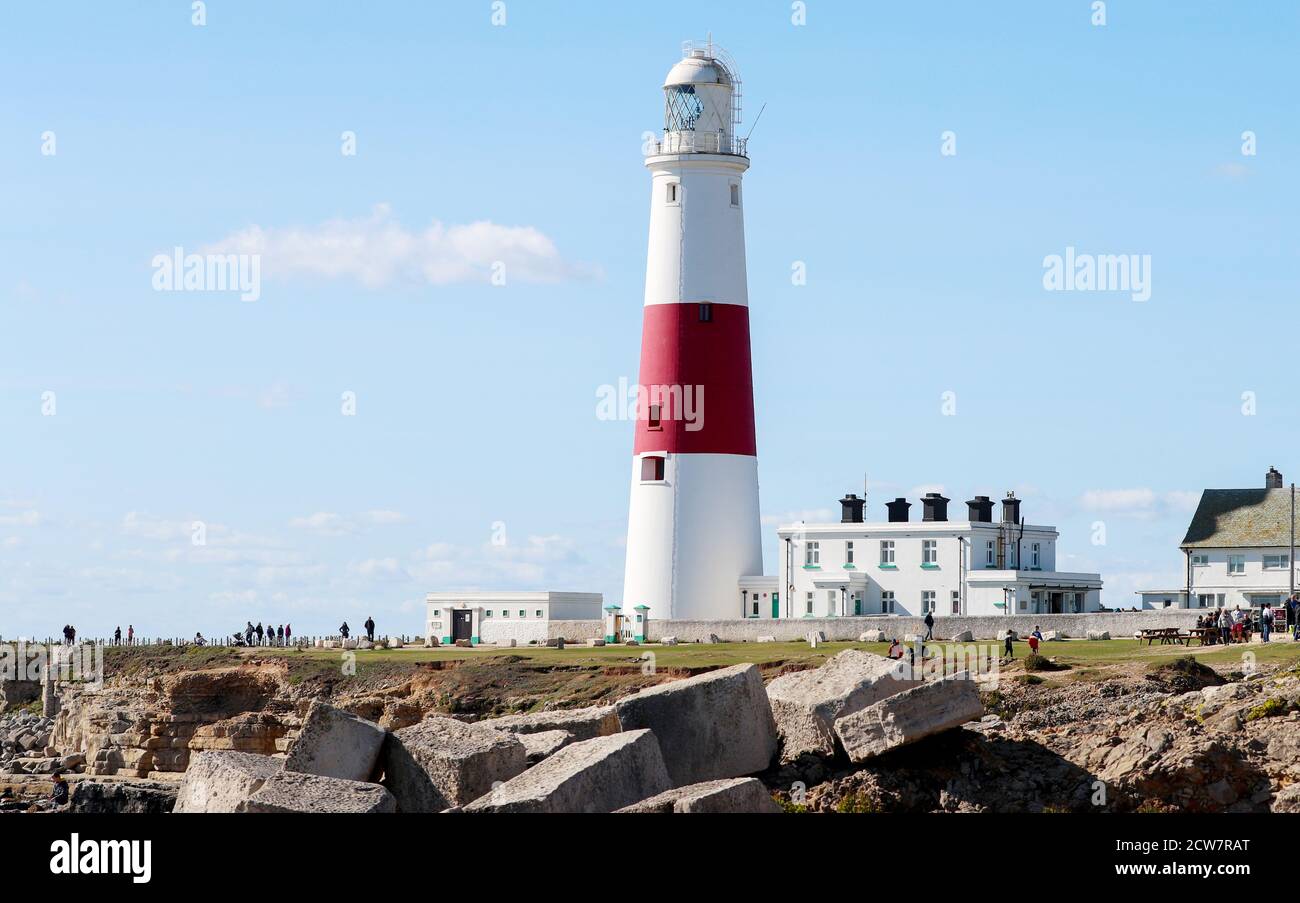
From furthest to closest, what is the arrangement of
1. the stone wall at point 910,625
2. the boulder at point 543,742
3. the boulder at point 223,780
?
the stone wall at point 910,625 → the boulder at point 543,742 → the boulder at point 223,780

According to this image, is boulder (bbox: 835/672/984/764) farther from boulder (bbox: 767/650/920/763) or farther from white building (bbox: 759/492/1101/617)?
white building (bbox: 759/492/1101/617)

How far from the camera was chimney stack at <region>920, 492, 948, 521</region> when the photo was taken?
6581 cm

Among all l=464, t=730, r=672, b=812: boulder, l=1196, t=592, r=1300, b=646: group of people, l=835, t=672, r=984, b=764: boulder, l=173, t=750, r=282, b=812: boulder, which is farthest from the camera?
l=1196, t=592, r=1300, b=646: group of people

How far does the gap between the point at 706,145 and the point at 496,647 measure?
54.7 ft

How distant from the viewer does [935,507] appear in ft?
216

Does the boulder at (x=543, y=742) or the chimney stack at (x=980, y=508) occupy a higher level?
the chimney stack at (x=980, y=508)

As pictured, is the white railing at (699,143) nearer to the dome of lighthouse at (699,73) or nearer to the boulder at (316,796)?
the dome of lighthouse at (699,73)

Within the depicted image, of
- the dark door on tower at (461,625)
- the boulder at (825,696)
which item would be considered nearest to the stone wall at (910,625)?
the dark door on tower at (461,625)

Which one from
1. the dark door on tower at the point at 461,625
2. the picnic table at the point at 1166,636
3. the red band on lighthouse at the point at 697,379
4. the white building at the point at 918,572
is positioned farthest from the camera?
the dark door on tower at the point at 461,625

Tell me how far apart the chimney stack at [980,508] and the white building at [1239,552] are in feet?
21.9

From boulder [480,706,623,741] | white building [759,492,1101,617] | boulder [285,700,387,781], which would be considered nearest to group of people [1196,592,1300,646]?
white building [759,492,1101,617]

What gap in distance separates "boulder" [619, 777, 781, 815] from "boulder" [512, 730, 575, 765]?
8.39ft

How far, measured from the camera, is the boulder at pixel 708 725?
66.9 feet
